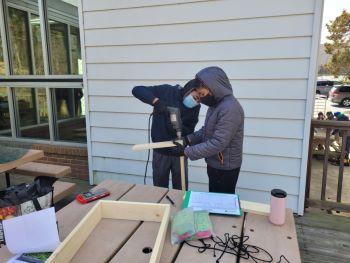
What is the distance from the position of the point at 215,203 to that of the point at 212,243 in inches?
13.0

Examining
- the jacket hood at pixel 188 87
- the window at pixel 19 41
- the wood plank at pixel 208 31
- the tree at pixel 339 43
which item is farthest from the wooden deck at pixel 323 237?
the tree at pixel 339 43

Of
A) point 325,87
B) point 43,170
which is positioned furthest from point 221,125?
point 325,87

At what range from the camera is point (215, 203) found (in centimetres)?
159

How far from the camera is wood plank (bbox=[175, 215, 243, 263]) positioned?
1167 mm

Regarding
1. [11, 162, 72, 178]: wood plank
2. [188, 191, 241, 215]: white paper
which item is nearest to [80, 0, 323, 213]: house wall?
[11, 162, 72, 178]: wood plank

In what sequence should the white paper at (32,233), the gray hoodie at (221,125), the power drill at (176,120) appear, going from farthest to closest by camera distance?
the power drill at (176,120) < the gray hoodie at (221,125) < the white paper at (32,233)

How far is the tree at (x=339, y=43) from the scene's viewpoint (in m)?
16.9

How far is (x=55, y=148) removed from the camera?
393cm

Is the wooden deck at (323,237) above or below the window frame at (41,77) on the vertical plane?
below

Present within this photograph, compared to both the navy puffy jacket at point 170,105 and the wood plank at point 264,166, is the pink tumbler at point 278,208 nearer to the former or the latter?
the navy puffy jacket at point 170,105

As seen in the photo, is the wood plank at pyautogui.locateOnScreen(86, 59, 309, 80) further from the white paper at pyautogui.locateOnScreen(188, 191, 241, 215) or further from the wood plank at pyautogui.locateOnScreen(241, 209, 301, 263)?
the wood plank at pyautogui.locateOnScreen(241, 209, 301, 263)

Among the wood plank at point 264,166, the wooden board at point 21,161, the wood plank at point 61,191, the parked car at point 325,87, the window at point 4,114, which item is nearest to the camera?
the wooden board at point 21,161

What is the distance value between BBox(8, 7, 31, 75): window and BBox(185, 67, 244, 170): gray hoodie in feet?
10.4

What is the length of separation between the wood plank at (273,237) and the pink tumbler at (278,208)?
3 cm
